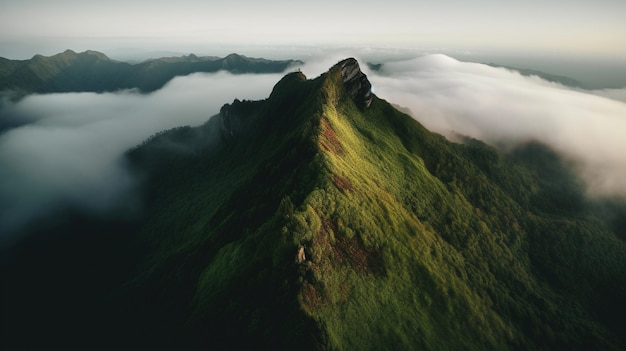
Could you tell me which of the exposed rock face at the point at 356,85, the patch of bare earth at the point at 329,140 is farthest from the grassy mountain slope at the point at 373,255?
the exposed rock face at the point at 356,85

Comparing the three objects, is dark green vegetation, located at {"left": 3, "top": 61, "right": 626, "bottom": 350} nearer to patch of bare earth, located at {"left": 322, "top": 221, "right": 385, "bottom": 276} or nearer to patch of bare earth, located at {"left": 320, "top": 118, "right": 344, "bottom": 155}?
patch of bare earth, located at {"left": 322, "top": 221, "right": 385, "bottom": 276}

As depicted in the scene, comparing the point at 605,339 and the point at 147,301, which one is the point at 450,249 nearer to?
the point at 605,339

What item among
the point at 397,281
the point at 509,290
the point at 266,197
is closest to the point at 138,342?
the point at 266,197

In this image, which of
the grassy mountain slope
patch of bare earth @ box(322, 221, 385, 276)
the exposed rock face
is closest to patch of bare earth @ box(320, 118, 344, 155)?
the grassy mountain slope

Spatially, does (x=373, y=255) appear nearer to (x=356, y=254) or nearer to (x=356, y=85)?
(x=356, y=254)

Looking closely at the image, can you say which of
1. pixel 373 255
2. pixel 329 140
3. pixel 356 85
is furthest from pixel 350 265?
pixel 356 85
